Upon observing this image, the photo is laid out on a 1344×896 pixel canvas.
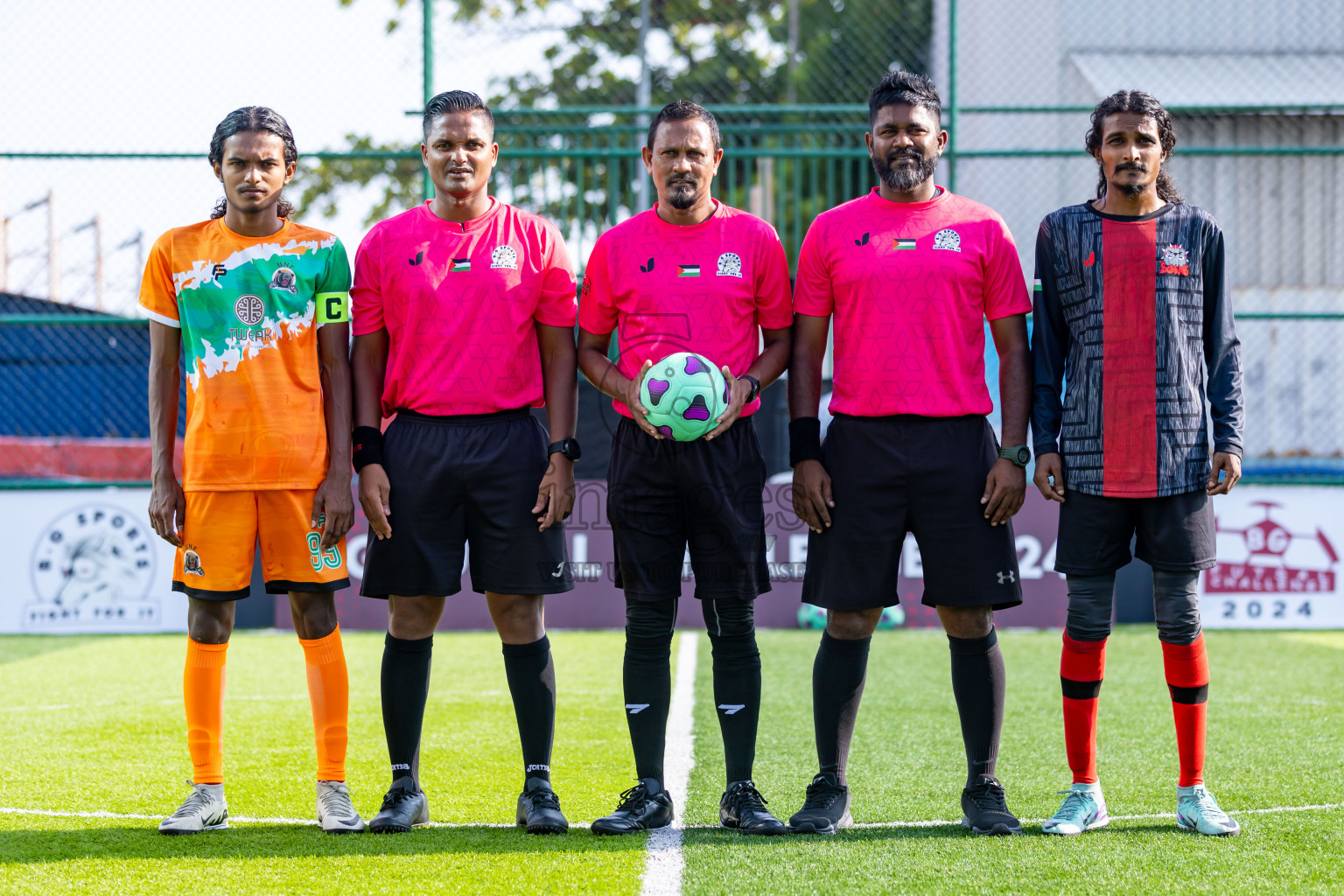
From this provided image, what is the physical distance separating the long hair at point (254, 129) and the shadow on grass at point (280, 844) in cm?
181

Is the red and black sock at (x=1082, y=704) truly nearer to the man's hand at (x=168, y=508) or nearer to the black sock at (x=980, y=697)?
the black sock at (x=980, y=697)

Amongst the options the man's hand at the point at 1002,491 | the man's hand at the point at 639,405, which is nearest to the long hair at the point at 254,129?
the man's hand at the point at 639,405

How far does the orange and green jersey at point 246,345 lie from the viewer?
11.8 feet

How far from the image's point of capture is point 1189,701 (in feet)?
11.9

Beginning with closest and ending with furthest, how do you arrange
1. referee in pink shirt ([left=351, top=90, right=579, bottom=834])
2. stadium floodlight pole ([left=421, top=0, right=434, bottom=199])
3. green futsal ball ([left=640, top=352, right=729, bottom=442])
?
green futsal ball ([left=640, top=352, right=729, bottom=442])
referee in pink shirt ([left=351, top=90, right=579, bottom=834])
stadium floodlight pole ([left=421, top=0, right=434, bottom=199])

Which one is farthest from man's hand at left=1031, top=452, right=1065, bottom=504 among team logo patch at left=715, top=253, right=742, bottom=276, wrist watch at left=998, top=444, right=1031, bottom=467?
team logo patch at left=715, top=253, right=742, bottom=276

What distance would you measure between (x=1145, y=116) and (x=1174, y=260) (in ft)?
1.41

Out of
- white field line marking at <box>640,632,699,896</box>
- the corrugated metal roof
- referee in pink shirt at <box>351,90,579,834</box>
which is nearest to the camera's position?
white field line marking at <box>640,632,699,896</box>

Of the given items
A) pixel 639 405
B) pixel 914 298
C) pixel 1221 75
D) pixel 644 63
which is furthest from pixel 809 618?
pixel 1221 75

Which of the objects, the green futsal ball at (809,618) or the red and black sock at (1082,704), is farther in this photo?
the green futsal ball at (809,618)

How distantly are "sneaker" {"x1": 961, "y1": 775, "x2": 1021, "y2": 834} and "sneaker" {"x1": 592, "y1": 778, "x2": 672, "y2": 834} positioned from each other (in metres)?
0.86

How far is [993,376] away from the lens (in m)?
7.73

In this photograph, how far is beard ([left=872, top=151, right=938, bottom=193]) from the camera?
11.8 feet

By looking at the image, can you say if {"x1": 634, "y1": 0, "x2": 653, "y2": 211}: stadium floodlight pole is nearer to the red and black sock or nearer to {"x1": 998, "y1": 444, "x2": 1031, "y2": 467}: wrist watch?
{"x1": 998, "y1": 444, "x2": 1031, "y2": 467}: wrist watch
